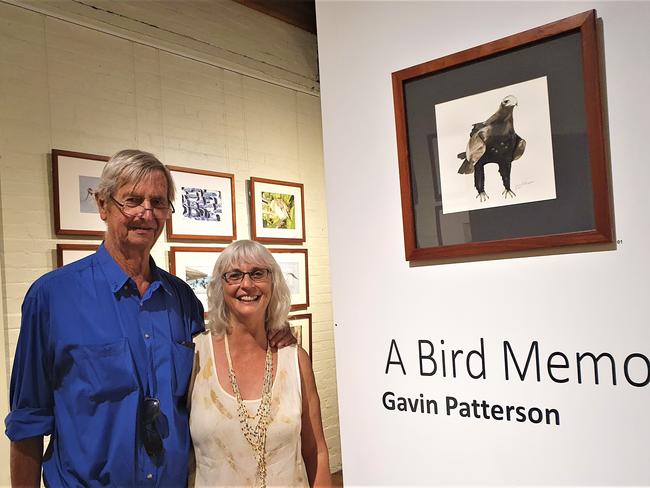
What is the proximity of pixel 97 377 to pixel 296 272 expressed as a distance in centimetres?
268

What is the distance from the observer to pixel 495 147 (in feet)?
3.61

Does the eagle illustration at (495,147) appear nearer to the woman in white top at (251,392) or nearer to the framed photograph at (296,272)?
the woman in white top at (251,392)

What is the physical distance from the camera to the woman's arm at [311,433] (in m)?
2.04

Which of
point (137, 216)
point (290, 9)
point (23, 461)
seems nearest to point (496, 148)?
point (137, 216)

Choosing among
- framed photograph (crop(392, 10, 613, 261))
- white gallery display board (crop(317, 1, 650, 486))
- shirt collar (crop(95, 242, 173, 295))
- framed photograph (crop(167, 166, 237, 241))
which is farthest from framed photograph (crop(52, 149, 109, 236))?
framed photograph (crop(392, 10, 613, 261))

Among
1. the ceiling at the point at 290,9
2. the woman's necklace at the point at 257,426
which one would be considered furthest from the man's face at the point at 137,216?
the ceiling at the point at 290,9

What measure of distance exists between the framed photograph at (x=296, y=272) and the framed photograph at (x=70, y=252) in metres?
1.43

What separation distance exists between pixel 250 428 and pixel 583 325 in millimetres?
1189

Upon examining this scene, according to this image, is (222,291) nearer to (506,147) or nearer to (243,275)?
(243,275)

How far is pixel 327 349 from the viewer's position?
452 cm

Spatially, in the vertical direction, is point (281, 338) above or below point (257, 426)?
above

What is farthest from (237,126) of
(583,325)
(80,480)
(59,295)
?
(583,325)

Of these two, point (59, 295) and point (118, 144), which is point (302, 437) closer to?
point (59, 295)
